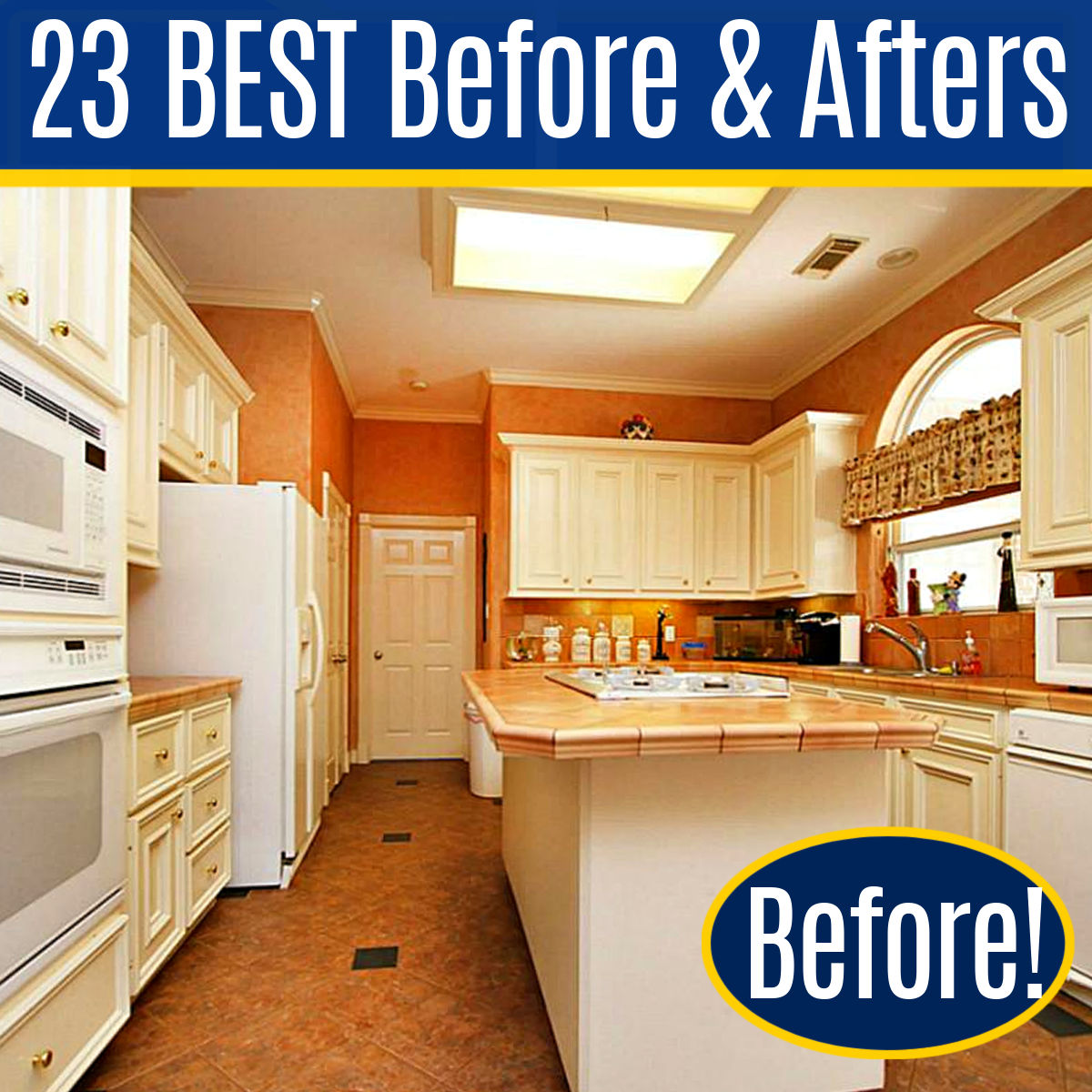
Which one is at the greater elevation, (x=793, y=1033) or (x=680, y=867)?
(x=680, y=867)

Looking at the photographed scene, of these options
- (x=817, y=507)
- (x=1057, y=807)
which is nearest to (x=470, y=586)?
(x=817, y=507)

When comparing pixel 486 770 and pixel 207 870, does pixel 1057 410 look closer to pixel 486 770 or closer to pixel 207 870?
pixel 207 870

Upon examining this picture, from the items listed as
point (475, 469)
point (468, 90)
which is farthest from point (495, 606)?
point (468, 90)

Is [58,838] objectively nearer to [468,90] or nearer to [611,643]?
[468,90]

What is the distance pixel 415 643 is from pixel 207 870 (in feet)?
11.8

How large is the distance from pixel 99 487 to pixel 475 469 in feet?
15.3

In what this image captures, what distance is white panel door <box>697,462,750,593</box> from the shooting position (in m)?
5.08

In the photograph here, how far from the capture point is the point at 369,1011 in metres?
2.14

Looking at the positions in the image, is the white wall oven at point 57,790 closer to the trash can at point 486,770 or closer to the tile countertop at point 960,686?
the tile countertop at point 960,686

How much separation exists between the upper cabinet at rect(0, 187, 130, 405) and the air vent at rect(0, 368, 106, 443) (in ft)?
0.26

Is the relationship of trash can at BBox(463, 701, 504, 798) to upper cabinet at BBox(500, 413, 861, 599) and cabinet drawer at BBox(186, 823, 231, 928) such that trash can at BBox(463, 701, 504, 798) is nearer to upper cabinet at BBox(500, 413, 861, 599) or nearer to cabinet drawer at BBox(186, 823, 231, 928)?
upper cabinet at BBox(500, 413, 861, 599)

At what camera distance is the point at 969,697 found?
2.61 m

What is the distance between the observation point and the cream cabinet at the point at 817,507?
434 cm

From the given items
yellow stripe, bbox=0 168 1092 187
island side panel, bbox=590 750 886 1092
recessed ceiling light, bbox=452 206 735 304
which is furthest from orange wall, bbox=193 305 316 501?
island side panel, bbox=590 750 886 1092
